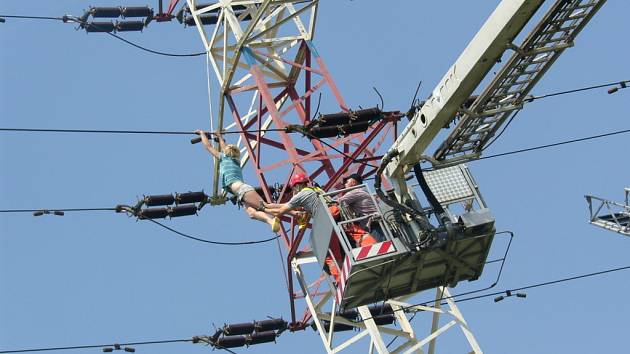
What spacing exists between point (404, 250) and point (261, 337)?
8.24 metres

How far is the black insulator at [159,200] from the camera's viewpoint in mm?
33844

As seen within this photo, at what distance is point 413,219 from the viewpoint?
27.3 meters

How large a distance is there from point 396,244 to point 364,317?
3391 millimetres

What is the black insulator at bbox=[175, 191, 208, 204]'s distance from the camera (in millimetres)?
34125

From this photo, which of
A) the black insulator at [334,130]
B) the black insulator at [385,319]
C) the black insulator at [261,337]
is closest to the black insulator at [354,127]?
the black insulator at [334,130]

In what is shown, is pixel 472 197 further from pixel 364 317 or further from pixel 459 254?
pixel 364 317

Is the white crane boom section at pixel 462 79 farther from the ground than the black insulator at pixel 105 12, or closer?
closer

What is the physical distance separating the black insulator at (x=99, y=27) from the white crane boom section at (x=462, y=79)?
15052mm

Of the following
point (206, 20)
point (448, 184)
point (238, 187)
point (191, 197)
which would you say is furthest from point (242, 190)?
point (206, 20)

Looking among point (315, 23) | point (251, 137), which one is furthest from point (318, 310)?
point (315, 23)

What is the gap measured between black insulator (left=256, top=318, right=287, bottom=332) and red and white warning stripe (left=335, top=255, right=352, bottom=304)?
255 inches

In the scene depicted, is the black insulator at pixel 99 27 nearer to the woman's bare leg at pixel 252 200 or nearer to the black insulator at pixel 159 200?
the black insulator at pixel 159 200

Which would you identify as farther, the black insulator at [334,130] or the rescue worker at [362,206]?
the black insulator at [334,130]

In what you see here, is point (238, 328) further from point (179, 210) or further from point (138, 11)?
point (138, 11)
